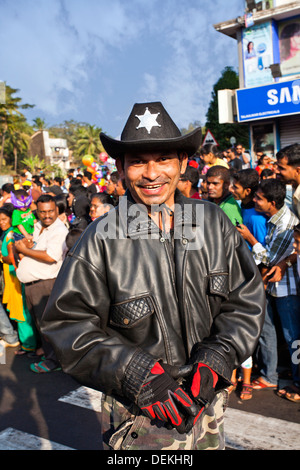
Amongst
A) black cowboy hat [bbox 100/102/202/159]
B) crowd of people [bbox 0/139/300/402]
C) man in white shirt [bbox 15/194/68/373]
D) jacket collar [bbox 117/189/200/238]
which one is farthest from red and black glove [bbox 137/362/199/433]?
man in white shirt [bbox 15/194/68/373]

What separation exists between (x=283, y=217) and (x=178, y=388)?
9.62ft

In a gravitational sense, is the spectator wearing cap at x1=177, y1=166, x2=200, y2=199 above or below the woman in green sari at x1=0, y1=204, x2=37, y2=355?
above

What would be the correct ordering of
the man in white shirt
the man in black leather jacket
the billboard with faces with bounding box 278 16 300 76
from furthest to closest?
1. the billboard with faces with bounding box 278 16 300 76
2. the man in white shirt
3. the man in black leather jacket

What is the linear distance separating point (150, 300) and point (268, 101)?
52.9 ft

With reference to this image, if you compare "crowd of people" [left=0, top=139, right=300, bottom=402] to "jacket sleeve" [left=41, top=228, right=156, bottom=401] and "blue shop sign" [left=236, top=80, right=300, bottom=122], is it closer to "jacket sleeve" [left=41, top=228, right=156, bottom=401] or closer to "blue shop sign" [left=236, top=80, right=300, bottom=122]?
"jacket sleeve" [left=41, top=228, right=156, bottom=401]

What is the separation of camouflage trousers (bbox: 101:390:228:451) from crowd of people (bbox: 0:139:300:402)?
2.15 meters

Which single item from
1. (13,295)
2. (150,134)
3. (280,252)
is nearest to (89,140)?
(13,295)

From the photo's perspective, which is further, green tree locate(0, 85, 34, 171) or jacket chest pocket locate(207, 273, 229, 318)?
green tree locate(0, 85, 34, 171)

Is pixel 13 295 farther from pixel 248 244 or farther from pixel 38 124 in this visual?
pixel 38 124

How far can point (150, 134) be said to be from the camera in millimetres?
1773

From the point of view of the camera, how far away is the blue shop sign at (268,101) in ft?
50.3

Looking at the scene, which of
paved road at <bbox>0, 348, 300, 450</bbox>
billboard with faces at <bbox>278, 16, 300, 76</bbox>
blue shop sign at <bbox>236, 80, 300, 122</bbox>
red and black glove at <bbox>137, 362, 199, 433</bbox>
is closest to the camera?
red and black glove at <bbox>137, 362, 199, 433</bbox>

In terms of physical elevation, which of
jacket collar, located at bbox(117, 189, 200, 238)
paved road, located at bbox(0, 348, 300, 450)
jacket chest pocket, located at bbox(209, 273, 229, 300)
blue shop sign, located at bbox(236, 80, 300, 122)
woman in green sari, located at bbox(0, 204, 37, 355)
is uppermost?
blue shop sign, located at bbox(236, 80, 300, 122)

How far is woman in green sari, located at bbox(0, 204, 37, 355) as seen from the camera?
5.64 meters
